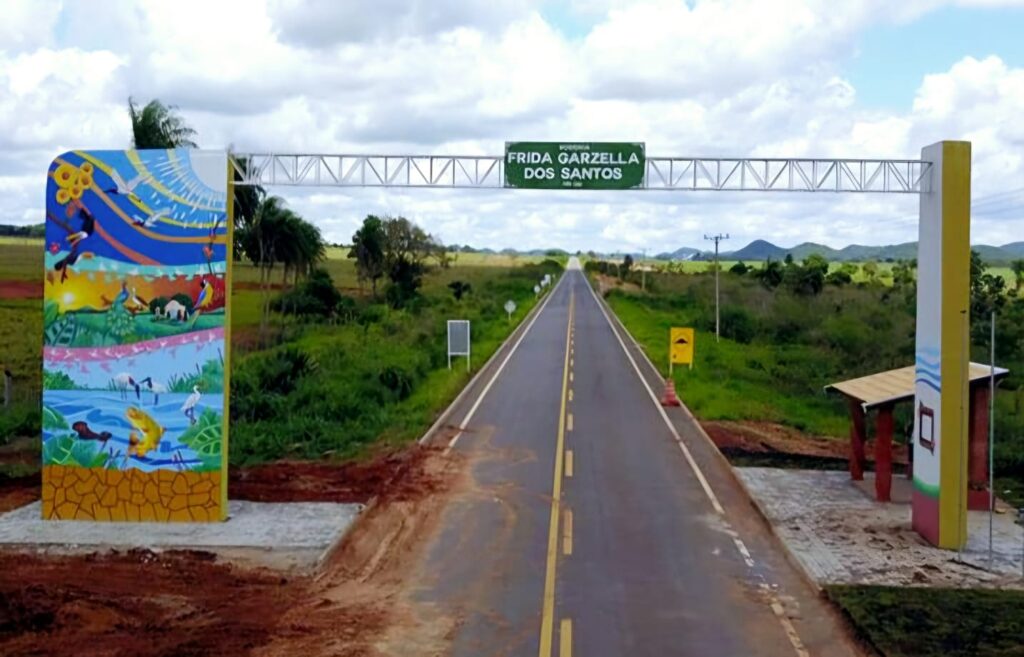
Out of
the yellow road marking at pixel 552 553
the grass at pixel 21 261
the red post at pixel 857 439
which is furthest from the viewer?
the grass at pixel 21 261

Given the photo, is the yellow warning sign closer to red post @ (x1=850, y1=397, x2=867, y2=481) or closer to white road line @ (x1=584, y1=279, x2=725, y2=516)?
white road line @ (x1=584, y1=279, x2=725, y2=516)

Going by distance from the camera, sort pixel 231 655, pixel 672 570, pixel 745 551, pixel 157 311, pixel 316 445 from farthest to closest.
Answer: pixel 316 445, pixel 157 311, pixel 745 551, pixel 672 570, pixel 231 655

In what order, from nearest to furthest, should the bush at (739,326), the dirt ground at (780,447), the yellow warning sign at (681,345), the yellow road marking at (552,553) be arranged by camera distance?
the yellow road marking at (552,553), the dirt ground at (780,447), the yellow warning sign at (681,345), the bush at (739,326)

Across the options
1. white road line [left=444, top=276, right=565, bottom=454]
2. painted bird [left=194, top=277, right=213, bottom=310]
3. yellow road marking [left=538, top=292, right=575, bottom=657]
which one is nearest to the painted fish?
painted bird [left=194, top=277, right=213, bottom=310]

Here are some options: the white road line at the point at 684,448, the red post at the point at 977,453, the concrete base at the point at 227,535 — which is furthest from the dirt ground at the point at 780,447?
the concrete base at the point at 227,535

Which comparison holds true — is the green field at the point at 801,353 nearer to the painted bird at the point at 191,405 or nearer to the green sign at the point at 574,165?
the green sign at the point at 574,165

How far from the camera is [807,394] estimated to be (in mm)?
35000

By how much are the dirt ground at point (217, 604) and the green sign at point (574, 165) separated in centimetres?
615

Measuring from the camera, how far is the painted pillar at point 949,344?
1627 cm

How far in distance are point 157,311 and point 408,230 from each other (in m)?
55.1

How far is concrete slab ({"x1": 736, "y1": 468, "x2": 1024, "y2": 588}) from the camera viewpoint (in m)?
14.8

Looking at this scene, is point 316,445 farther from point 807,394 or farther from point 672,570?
point 807,394

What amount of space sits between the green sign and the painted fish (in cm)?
708

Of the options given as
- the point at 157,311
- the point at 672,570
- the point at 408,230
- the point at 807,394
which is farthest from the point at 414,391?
the point at 408,230
